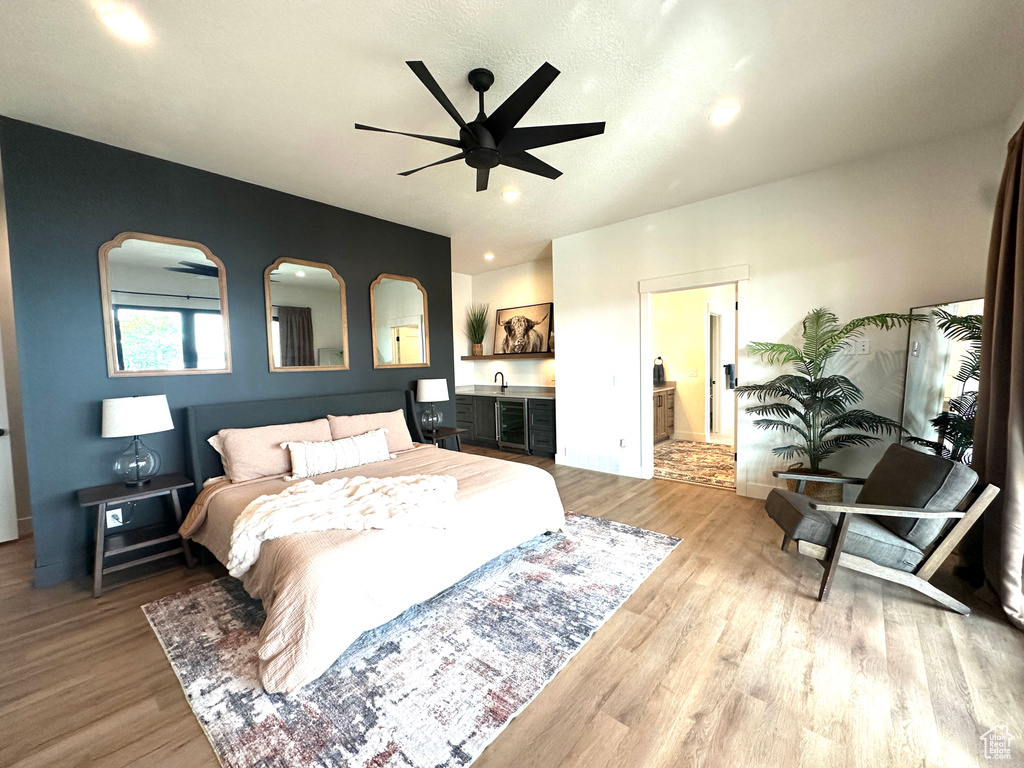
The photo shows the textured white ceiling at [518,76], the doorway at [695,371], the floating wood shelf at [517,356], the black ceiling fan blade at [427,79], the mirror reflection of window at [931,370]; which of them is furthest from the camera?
the doorway at [695,371]

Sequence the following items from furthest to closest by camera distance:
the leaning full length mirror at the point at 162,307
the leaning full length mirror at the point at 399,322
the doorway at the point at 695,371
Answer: the doorway at the point at 695,371 → the leaning full length mirror at the point at 399,322 → the leaning full length mirror at the point at 162,307

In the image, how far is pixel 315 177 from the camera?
333cm

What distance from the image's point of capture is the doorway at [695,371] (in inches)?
250

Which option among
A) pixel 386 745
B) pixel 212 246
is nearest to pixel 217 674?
pixel 386 745

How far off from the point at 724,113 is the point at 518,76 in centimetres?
137

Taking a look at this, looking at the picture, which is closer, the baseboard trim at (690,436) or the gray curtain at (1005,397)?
the gray curtain at (1005,397)

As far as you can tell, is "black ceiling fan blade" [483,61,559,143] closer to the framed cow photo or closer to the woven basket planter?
the woven basket planter

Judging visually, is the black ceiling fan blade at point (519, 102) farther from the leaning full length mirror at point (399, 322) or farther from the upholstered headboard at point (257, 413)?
the upholstered headboard at point (257, 413)

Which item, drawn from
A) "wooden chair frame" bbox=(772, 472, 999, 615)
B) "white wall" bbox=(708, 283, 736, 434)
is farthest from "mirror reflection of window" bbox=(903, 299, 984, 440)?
"white wall" bbox=(708, 283, 736, 434)

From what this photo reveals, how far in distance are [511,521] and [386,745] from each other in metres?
1.39

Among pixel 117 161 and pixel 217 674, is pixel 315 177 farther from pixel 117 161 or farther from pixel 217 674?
pixel 217 674

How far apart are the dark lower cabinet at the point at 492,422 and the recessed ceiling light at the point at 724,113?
3.63 metres

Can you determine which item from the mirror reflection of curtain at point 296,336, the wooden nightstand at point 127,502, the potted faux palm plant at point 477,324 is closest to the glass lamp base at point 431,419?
the mirror reflection of curtain at point 296,336

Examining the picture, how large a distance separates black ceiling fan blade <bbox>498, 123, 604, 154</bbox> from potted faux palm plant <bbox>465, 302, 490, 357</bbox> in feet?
15.9
